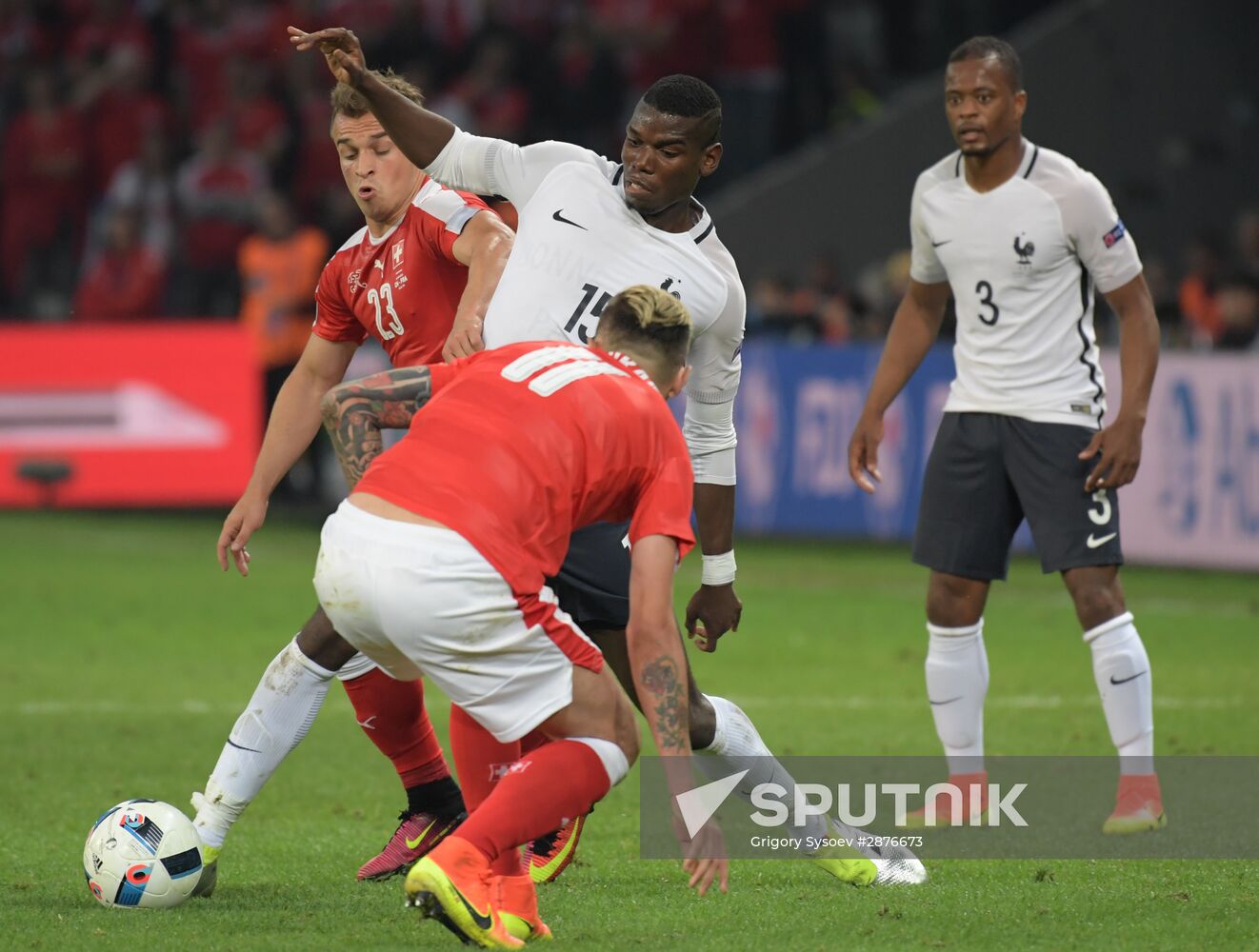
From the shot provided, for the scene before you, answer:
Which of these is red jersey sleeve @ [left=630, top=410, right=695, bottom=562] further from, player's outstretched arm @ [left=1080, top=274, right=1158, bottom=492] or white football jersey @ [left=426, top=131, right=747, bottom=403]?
player's outstretched arm @ [left=1080, top=274, right=1158, bottom=492]

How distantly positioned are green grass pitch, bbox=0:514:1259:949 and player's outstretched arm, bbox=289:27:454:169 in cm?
200

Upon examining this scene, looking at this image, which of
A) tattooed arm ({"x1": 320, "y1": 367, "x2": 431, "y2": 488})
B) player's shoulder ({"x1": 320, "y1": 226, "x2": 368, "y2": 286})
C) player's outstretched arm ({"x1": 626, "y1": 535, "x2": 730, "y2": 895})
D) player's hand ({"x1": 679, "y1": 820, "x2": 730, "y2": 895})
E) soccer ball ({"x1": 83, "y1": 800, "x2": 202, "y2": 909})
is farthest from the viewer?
player's shoulder ({"x1": 320, "y1": 226, "x2": 368, "y2": 286})

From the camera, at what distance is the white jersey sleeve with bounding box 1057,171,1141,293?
6.31m

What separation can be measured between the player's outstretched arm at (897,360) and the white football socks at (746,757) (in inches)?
57.0

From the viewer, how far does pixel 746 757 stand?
546cm

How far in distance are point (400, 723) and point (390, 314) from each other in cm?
117

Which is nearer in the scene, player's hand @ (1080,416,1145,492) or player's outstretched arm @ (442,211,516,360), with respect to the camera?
player's outstretched arm @ (442,211,516,360)

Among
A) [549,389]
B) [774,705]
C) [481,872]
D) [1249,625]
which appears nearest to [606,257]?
[549,389]

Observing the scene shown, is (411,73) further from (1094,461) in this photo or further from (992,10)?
(1094,461)

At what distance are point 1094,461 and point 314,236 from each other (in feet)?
36.6

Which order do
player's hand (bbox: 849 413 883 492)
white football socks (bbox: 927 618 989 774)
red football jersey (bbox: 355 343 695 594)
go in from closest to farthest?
red football jersey (bbox: 355 343 695 594), white football socks (bbox: 927 618 989 774), player's hand (bbox: 849 413 883 492)

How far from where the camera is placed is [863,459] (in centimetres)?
678

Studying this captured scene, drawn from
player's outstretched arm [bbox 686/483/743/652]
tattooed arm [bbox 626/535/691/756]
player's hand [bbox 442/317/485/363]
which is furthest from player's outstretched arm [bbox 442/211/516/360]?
tattooed arm [bbox 626/535/691/756]

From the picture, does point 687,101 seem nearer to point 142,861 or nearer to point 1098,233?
point 1098,233
